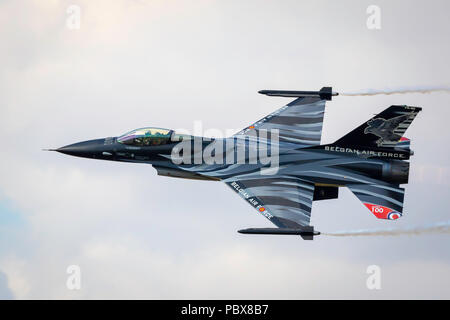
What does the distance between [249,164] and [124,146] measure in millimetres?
5716

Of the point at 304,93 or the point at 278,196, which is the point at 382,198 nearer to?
the point at 278,196

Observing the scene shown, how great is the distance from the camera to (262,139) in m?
42.9

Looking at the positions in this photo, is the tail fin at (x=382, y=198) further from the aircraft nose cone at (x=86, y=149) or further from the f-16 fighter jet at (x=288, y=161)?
the aircraft nose cone at (x=86, y=149)

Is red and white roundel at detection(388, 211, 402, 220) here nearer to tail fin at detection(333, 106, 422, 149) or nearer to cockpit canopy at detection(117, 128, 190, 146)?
tail fin at detection(333, 106, 422, 149)

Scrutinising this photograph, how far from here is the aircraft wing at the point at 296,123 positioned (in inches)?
1708

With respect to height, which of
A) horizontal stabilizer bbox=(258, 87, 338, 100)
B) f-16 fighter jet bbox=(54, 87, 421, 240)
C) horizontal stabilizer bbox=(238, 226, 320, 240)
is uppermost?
horizontal stabilizer bbox=(258, 87, 338, 100)

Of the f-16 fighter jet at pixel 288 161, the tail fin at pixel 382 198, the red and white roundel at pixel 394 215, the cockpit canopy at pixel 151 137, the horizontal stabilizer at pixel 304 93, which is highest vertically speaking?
A: the horizontal stabilizer at pixel 304 93

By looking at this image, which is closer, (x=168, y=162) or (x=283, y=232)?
(x=283, y=232)

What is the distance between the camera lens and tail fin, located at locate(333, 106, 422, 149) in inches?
1614

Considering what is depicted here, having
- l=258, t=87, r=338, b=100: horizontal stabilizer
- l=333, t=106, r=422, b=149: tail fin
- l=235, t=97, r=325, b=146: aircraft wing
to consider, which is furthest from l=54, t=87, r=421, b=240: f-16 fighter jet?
l=258, t=87, r=338, b=100: horizontal stabilizer

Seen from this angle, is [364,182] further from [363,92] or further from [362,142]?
[363,92]

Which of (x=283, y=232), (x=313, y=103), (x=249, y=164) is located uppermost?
(x=313, y=103)

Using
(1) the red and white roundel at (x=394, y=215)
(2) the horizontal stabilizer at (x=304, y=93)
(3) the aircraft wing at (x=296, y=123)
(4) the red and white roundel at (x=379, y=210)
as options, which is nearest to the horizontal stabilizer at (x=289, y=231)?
(4) the red and white roundel at (x=379, y=210)

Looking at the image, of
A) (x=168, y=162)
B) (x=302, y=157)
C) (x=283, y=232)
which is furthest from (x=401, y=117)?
(x=168, y=162)
